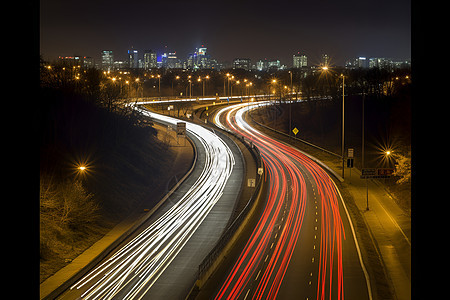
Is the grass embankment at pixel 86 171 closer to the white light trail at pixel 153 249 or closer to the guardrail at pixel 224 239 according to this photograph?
the white light trail at pixel 153 249

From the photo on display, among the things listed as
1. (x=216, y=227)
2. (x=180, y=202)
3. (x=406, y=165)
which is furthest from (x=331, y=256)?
(x=180, y=202)

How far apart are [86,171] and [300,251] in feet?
54.3

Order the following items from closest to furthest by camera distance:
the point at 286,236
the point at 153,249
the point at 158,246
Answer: the point at 153,249 < the point at 158,246 < the point at 286,236

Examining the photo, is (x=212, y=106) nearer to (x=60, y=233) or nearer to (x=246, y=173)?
(x=246, y=173)

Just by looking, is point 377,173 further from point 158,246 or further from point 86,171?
point 86,171

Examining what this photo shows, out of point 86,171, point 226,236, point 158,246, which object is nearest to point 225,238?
point 226,236

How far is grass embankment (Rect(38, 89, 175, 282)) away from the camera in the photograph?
20891 mm

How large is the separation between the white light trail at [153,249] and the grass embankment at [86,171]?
7.34 ft

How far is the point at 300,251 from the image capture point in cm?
1970

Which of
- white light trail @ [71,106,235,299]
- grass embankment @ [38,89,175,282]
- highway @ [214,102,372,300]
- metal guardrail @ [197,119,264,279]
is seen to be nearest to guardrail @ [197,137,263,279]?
metal guardrail @ [197,119,264,279]

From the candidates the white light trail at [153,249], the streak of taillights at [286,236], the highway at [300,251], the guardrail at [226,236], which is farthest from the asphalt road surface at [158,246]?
the highway at [300,251]

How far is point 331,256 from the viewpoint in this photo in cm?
1884

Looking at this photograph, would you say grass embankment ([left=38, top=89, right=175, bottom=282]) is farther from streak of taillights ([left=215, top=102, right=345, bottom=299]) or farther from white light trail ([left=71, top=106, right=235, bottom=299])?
streak of taillights ([left=215, top=102, right=345, bottom=299])

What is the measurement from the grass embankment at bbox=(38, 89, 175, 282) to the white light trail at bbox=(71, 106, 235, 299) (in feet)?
7.34
